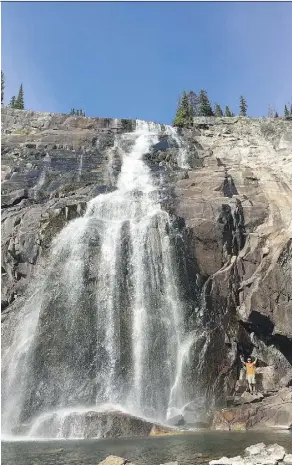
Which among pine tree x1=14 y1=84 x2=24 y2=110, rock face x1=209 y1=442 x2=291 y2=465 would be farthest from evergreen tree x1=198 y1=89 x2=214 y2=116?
rock face x1=209 y1=442 x2=291 y2=465

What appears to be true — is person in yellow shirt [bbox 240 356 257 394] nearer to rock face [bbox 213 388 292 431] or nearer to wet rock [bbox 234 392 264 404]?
wet rock [bbox 234 392 264 404]

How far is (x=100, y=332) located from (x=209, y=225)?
10.4 meters

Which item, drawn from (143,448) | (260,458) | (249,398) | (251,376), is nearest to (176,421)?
(249,398)

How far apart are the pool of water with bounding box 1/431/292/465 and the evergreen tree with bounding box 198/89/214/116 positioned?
7502cm

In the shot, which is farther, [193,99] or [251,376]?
[193,99]

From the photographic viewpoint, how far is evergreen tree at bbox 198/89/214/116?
8669 cm

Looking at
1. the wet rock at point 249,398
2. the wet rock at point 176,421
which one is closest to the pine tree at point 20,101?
the wet rock at point 249,398

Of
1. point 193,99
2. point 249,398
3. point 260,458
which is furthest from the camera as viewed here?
point 193,99

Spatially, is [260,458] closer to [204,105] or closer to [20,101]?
[204,105]

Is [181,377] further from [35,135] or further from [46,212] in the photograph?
[35,135]

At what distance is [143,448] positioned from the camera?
15672mm

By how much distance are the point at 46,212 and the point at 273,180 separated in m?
19.0

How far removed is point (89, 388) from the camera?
2364 centimetres

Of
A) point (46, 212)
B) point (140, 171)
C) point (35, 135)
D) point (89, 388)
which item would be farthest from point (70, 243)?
point (35, 135)
